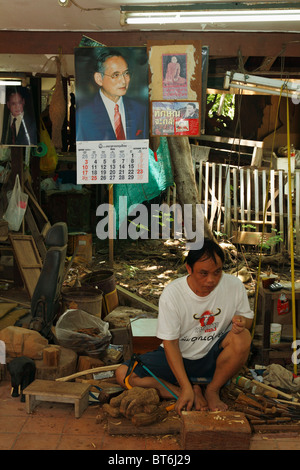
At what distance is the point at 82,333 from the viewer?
5.40 meters

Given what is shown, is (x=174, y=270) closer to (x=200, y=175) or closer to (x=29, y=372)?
(x=200, y=175)

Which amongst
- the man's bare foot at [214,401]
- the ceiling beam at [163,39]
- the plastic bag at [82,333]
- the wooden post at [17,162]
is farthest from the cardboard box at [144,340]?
the wooden post at [17,162]

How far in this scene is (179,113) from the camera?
17.8ft

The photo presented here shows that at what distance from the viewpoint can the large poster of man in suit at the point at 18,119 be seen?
7.64 m

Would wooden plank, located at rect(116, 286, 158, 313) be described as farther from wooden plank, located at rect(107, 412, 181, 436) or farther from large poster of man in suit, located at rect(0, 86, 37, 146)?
wooden plank, located at rect(107, 412, 181, 436)

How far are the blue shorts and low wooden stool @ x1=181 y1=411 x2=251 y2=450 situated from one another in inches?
28.0

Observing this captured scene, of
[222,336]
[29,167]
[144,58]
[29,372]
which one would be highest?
[144,58]

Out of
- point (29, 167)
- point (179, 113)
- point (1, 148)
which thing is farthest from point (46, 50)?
point (29, 167)

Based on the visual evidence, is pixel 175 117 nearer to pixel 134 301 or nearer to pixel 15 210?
pixel 134 301

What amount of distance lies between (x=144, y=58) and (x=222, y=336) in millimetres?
3117

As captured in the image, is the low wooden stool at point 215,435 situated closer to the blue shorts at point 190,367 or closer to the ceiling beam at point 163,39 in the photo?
the blue shorts at point 190,367

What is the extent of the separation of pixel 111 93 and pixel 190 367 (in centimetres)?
308

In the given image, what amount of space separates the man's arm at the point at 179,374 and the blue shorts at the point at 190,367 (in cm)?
26

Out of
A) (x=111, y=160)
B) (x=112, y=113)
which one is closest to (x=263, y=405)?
(x=111, y=160)
